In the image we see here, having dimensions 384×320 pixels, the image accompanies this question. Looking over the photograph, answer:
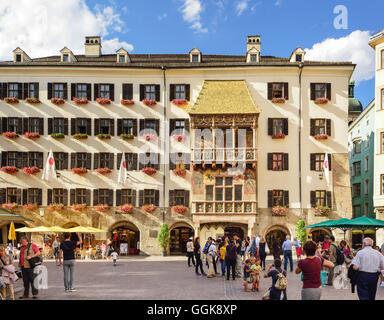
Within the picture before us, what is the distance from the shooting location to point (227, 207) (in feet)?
116

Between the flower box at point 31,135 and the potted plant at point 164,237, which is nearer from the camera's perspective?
the potted plant at point 164,237

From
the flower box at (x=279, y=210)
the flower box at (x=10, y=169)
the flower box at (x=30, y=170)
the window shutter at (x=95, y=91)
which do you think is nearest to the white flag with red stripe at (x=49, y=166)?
the flower box at (x=30, y=170)

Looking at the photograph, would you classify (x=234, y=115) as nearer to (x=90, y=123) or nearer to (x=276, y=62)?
(x=276, y=62)

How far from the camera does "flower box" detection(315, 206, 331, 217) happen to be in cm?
3522

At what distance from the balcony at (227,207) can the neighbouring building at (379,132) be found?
9.93 meters

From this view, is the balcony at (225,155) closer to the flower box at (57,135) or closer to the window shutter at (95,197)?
the window shutter at (95,197)

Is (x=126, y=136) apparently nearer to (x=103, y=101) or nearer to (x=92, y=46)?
(x=103, y=101)

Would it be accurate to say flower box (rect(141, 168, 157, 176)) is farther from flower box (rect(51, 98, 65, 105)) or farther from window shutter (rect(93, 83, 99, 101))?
flower box (rect(51, 98, 65, 105))

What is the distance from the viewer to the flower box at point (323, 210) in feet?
116

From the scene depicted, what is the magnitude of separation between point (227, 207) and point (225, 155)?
4.11m

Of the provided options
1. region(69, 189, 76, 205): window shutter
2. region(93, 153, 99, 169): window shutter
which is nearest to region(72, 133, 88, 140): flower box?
region(93, 153, 99, 169): window shutter

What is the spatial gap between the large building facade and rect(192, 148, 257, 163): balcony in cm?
8

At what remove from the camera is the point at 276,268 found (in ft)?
39.1
